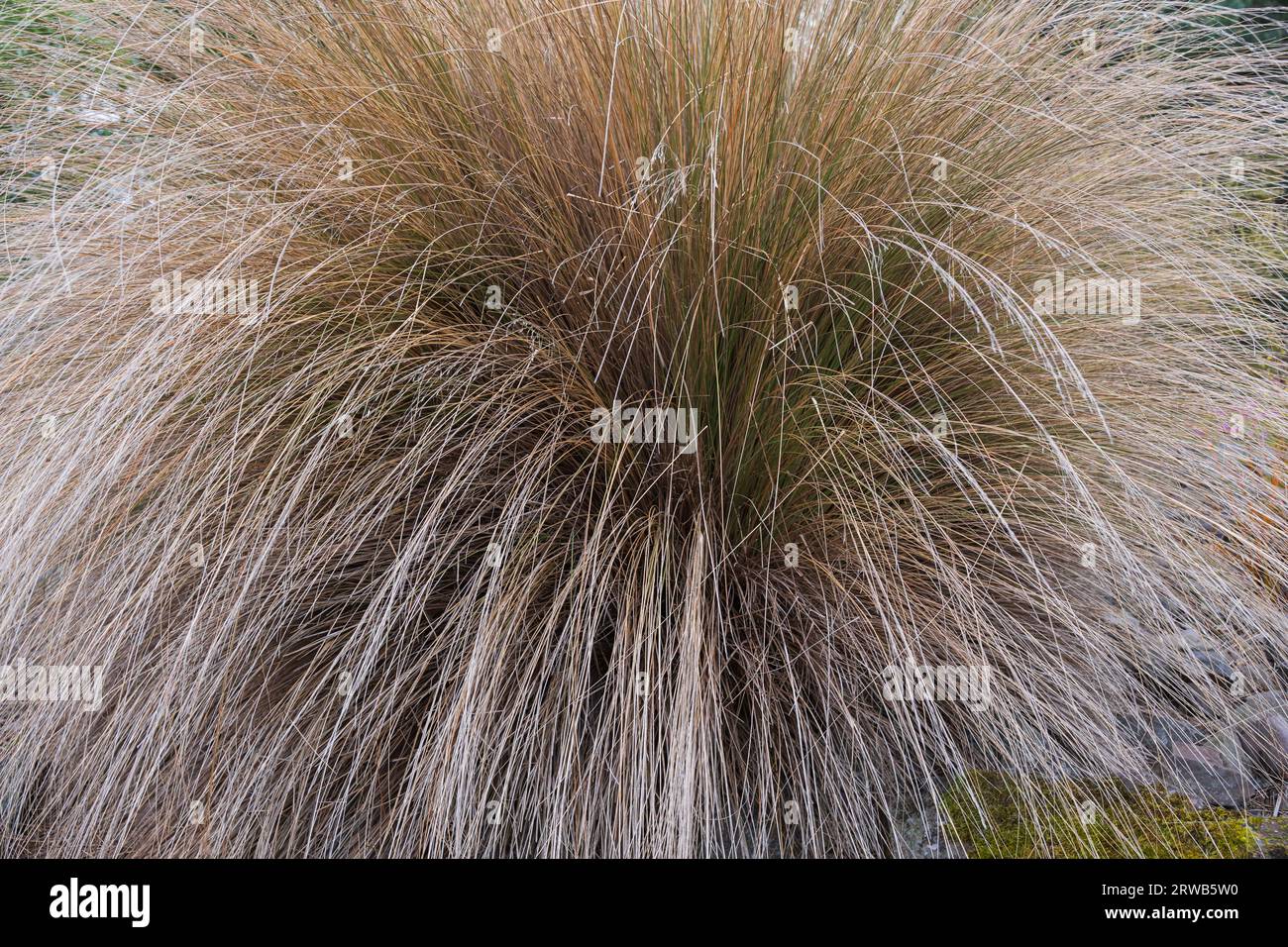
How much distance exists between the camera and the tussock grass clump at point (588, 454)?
1.92m

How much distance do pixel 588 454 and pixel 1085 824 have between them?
1292 millimetres

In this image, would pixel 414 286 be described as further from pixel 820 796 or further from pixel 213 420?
pixel 820 796

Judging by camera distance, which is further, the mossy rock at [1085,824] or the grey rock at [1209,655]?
the grey rock at [1209,655]

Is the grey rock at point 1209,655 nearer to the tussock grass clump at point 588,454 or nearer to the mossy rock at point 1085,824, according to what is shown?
the tussock grass clump at point 588,454

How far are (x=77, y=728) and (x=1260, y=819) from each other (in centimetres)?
260

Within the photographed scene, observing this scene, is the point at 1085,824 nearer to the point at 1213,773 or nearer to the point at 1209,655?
the point at 1213,773

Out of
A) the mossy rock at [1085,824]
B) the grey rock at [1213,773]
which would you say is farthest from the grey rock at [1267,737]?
the mossy rock at [1085,824]

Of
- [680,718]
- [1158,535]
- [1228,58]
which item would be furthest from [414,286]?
[1228,58]

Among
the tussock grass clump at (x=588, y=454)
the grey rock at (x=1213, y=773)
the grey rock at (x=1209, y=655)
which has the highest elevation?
the tussock grass clump at (x=588, y=454)

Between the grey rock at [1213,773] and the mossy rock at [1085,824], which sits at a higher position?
the mossy rock at [1085,824]

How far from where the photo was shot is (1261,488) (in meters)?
2.27

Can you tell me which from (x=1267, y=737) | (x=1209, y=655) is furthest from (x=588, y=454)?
(x=1267, y=737)

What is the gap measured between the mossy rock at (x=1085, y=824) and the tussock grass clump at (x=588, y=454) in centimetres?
7

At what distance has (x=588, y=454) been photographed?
2.15 meters
